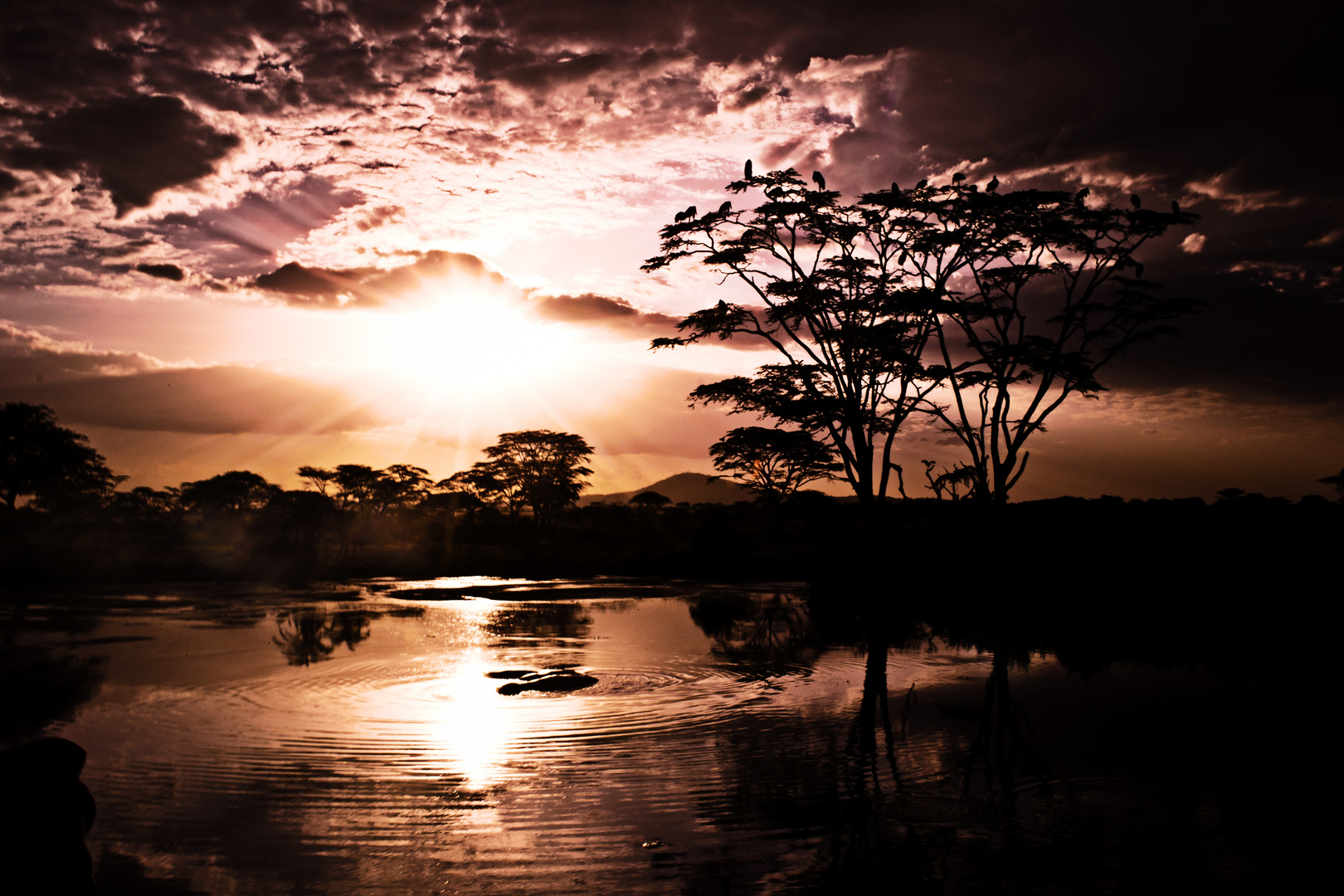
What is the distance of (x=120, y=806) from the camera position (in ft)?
25.2

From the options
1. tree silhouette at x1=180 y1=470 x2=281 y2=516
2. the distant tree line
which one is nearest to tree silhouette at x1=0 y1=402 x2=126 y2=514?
the distant tree line

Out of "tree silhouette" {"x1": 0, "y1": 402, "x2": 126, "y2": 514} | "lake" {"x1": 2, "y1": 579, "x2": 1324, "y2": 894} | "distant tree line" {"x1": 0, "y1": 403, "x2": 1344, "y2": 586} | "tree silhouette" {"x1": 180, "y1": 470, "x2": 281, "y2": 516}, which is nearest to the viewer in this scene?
"lake" {"x1": 2, "y1": 579, "x2": 1324, "y2": 894}

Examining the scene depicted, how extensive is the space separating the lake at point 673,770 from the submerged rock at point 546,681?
172 millimetres

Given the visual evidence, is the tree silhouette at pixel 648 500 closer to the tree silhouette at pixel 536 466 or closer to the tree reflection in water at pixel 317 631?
the tree silhouette at pixel 536 466

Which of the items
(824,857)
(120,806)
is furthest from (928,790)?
(120,806)

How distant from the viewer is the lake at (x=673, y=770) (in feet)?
20.1

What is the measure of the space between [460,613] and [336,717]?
15.7m

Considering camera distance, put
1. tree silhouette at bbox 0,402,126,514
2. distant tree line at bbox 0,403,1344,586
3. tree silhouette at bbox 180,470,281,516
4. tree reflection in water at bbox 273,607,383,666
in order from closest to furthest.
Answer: tree reflection in water at bbox 273,607,383,666, distant tree line at bbox 0,403,1344,586, tree silhouette at bbox 0,402,126,514, tree silhouette at bbox 180,470,281,516

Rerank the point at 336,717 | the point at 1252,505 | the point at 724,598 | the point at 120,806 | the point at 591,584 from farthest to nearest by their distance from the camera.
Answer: the point at 591,584 < the point at 1252,505 < the point at 724,598 < the point at 336,717 < the point at 120,806

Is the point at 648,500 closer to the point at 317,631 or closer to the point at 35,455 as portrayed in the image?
the point at 35,455

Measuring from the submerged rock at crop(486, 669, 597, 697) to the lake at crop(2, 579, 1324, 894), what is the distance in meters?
0.17

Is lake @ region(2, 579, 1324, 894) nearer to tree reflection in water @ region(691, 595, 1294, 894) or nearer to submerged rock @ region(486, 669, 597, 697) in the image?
tree reflection in water @ region(691, 595, 1294, 894)

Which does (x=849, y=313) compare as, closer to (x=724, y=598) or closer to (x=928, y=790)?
(x=724, y=598)

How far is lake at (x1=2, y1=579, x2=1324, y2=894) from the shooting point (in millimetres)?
6129
